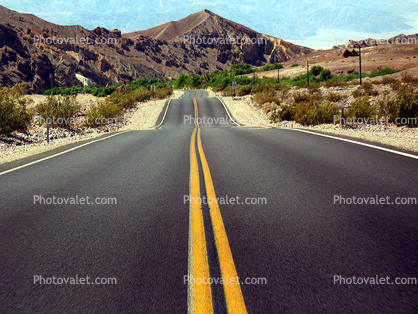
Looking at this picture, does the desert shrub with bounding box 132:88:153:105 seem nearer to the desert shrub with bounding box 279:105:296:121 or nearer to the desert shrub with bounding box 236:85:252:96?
the desert shrub with bounding box 236:85:252:96

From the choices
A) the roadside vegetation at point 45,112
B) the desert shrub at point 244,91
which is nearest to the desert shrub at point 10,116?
the roadside vegetation at point 45,112

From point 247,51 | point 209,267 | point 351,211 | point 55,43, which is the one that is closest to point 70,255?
point 209,267

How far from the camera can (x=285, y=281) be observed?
2.40 metres

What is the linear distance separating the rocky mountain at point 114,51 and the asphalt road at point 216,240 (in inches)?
3226

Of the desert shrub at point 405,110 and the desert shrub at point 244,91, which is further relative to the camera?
the desert shrub at point 244,91

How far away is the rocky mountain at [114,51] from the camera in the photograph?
79.6 meters

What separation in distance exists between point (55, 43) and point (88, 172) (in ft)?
379

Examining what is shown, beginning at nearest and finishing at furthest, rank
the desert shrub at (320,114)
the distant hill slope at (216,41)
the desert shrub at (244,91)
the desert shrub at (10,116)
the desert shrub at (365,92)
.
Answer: the desert shrub at (10,116)
the desert shrub at (320,114)
the desert shrub at (365,92)
the desert shrub at (244,91)
the distant hill slope at (216,41)

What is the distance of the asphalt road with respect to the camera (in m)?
2.25

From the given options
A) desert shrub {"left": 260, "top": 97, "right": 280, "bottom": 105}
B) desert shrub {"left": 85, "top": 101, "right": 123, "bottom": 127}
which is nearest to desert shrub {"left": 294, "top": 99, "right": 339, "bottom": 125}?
desert shrub {"left": 260, "top": 97, "right": 280, "bottom": 105}

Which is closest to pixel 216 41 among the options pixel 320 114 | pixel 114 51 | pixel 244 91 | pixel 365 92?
pixel 114 51

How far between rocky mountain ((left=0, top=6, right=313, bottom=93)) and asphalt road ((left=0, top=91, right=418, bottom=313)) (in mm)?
81939

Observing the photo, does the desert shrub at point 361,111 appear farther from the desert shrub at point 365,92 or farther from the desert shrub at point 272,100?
the desert shrub at point 272,100

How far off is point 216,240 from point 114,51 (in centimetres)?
13961
